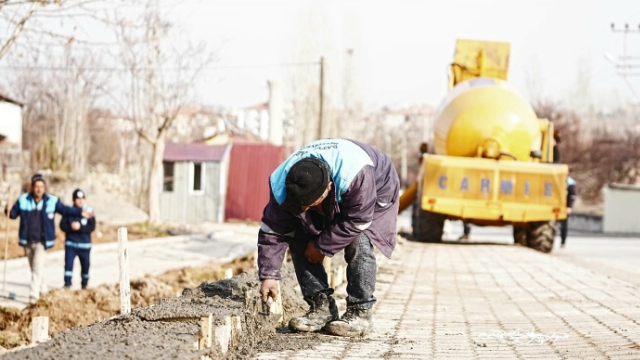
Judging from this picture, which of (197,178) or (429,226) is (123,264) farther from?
(197,178)

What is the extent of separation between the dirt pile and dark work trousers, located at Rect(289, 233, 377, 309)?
348 millimetres

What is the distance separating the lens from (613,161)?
156 ft

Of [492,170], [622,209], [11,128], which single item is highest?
[492,170]

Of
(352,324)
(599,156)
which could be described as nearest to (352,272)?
(352,324)

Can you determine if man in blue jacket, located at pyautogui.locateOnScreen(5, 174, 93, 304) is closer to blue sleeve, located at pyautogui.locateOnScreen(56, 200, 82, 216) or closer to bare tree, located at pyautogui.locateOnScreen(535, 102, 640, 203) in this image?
blue sleeve, located at pyautogui.locateOnScreen(56, 200, 82, 216)

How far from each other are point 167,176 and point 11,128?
8091 mm

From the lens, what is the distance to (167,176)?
35281 mm

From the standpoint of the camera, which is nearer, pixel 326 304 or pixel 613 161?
pixel 326 304

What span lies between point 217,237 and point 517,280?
14489 millimetres

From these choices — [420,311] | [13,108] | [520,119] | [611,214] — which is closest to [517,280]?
[420,311]

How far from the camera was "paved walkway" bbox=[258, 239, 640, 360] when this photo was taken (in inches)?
216

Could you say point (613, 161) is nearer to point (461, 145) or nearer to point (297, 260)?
point (461, 145)

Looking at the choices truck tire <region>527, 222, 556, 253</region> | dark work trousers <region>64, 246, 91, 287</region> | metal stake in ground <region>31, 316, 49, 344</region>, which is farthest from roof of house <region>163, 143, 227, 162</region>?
metal stake in ground <region>31, 316, 49, 344</region>

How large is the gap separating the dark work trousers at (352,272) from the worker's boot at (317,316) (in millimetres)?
43
